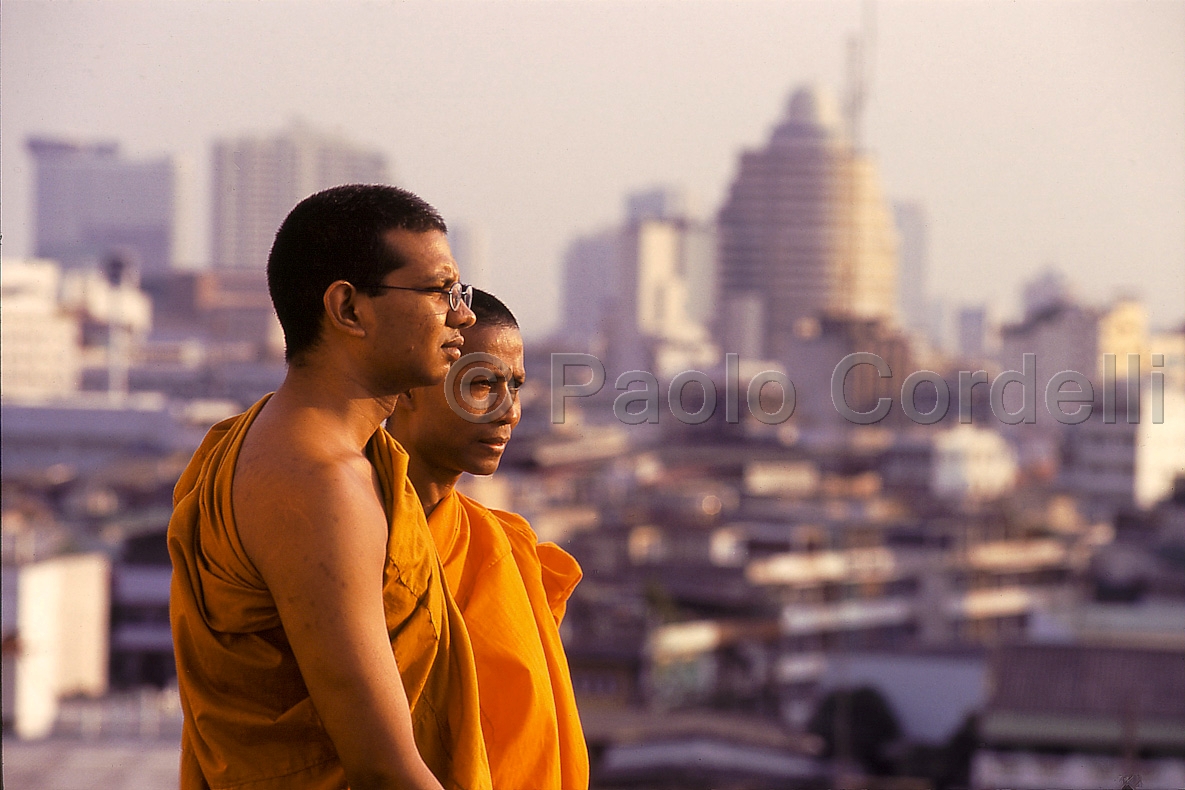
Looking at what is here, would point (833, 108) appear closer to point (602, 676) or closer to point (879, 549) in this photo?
point (879, 549)

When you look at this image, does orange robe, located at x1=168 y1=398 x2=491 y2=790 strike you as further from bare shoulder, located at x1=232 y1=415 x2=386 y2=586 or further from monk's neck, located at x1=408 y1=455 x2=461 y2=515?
monk's neck, located at x1=408 y1=455 x2=461 y2=515

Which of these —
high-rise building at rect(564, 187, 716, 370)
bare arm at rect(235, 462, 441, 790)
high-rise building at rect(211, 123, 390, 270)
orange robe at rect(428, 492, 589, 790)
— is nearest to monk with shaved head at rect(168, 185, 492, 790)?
bare arm at rect(235, 462, 441, 790)

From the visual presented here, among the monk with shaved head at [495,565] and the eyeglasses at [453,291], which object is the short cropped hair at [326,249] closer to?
the eyeglasses at [453,291]

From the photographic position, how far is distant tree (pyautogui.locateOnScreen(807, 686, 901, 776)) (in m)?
9.75

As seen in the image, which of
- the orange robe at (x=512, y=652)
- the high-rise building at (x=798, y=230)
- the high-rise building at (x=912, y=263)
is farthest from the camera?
the high-rise building at (x=912, y=263)

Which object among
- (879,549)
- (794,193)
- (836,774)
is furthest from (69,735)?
(794,193)

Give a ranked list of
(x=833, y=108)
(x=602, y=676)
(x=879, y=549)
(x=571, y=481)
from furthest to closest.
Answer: (x=833, y=108)
(x=571, y=481)
(x=879, y=549)
(x=602, y=676)

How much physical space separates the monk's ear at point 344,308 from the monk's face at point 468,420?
0.20 metres

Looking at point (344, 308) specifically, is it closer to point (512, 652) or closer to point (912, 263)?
point (512, 652)

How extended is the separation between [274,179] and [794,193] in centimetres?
1589

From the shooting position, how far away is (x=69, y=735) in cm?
602

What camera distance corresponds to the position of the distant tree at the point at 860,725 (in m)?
9.75

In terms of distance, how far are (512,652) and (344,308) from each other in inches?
10.3

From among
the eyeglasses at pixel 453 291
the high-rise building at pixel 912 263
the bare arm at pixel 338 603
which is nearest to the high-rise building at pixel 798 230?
the high-rise building at pixel 912 263
